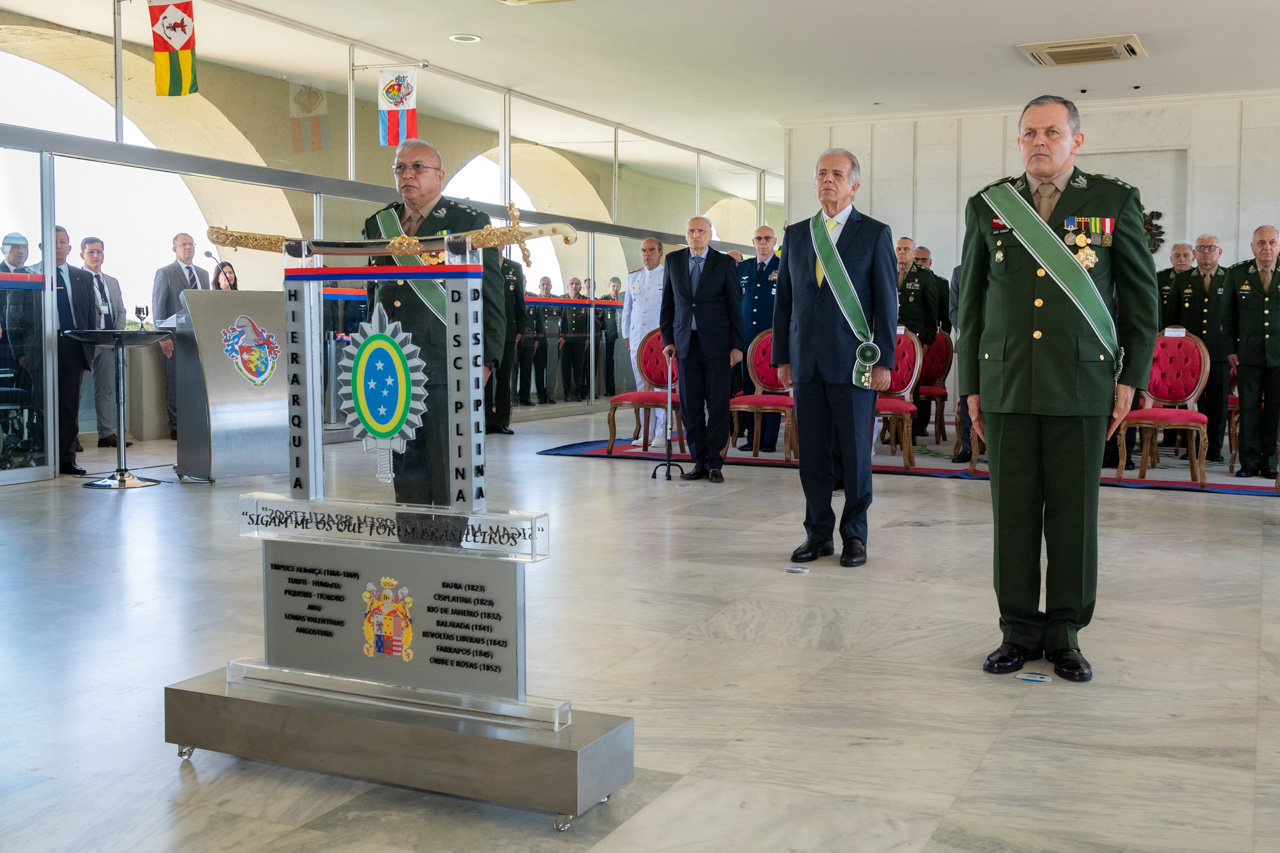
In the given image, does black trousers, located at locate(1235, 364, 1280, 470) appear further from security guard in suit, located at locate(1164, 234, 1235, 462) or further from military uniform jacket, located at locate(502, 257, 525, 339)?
military uniform jacket, located at locate(502, 257, 525, 339)

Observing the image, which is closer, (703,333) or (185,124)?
(703,333)

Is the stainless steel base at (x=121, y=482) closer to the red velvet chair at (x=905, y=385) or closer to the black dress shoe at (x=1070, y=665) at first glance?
the red velvet chair at (x=905, y=385)

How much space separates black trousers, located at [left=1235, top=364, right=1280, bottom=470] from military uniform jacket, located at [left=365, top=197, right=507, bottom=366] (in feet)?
18.6

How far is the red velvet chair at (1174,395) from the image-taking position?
668 centimetres

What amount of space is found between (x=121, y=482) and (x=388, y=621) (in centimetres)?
496

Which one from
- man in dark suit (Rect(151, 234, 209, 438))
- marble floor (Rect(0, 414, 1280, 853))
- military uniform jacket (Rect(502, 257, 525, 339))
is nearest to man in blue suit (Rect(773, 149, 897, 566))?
marble floor (Rect(0, 414, 1280, 853))

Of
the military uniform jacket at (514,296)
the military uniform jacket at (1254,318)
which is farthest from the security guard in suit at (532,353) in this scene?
the military uniform jacket at (1254,318)

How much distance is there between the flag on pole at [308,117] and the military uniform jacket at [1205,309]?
6610mm

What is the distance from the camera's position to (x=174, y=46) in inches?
296

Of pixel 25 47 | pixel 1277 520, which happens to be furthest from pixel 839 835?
pixel 25 47

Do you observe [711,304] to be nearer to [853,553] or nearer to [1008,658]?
[853,553]

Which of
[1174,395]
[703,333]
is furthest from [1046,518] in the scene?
[1174,395]

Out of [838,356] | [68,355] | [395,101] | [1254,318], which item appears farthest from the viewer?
[395,101]

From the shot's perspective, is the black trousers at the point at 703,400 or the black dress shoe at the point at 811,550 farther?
the black trousers at the point at 703,400
